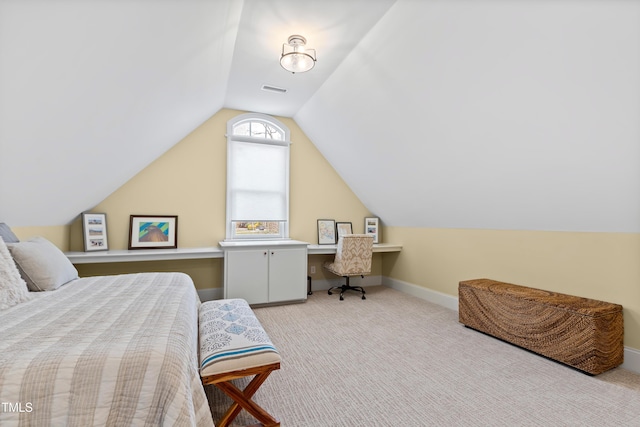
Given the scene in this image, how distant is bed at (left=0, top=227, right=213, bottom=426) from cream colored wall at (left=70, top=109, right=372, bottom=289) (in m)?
2.48

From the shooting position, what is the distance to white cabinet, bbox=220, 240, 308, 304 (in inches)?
143

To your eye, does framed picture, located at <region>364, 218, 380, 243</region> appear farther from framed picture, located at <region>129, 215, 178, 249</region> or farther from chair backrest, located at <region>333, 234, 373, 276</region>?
framed picture, located at <region>129, 215, 178, 249</region>

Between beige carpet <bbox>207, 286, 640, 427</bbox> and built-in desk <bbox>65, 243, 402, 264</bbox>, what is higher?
built-in desk <bbox>65, 243, 402, 264</bbox>

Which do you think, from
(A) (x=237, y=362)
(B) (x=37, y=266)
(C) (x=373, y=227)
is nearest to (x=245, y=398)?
(A) (x=237, y=362)

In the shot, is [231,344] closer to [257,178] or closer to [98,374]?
[98,374]

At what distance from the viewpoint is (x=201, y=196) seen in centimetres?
404

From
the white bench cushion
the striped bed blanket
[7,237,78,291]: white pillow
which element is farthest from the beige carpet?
[7,237,78,291]: white pillow

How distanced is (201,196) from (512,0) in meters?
3.80

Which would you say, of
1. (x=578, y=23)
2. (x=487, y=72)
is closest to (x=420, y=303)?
(x=487, y=72)

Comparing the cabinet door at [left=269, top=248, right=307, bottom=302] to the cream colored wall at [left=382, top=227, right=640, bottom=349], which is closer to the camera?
the cream colored wall at [left=382, top=227, right=640, bottom=349]

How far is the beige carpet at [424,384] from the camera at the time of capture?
167 cm

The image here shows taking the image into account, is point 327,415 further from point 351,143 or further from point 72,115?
point 351,143

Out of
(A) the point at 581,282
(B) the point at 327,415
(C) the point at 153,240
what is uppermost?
(C) the point at 153,240

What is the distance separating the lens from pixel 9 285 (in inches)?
65.0
